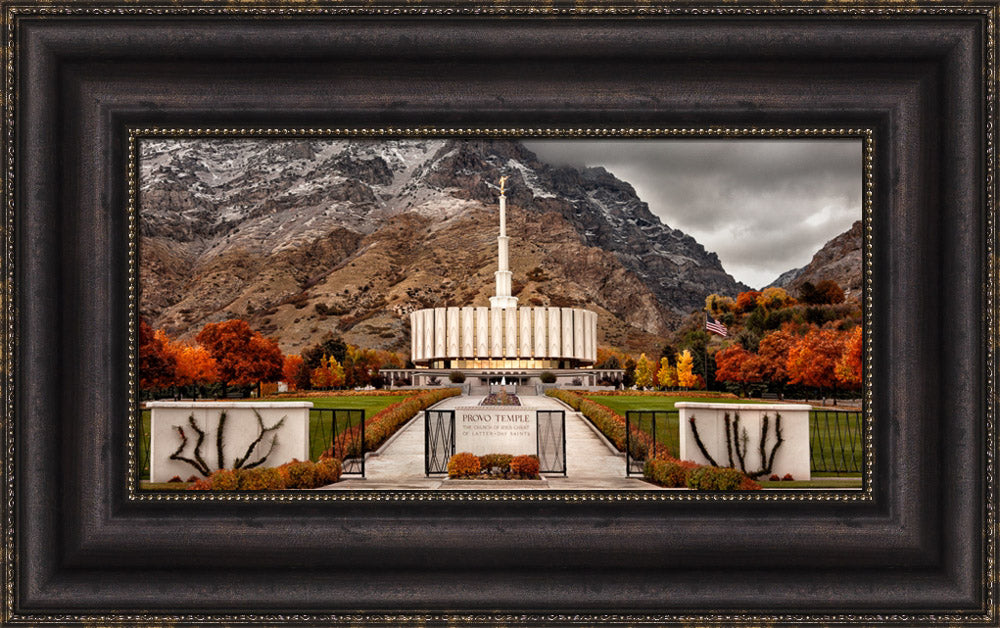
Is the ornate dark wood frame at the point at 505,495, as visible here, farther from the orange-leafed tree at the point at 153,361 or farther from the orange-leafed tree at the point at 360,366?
the orange-leafed tree at the point at 360,366

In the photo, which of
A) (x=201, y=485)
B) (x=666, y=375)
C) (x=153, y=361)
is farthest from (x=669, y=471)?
(x=153, y=361)

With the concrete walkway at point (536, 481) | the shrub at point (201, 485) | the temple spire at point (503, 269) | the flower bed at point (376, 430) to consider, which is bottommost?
the shrub at point (201, 485)

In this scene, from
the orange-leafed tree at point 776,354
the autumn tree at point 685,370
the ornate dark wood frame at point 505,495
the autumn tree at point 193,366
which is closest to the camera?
the ornate dark wood frame at point 505,495

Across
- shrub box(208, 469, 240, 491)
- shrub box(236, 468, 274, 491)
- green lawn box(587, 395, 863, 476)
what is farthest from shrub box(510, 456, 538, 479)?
shrub box(208, 469, 240, 491)

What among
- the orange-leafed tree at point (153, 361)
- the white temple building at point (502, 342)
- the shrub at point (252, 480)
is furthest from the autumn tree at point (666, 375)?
the orange-leafed tree at point (153, 361)

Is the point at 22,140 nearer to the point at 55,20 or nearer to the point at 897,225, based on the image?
the point at 55,20

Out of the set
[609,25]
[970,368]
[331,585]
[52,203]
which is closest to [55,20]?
[52,203]

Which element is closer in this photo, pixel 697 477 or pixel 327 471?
pixel 697 477

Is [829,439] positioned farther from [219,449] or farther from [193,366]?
[193,366]
